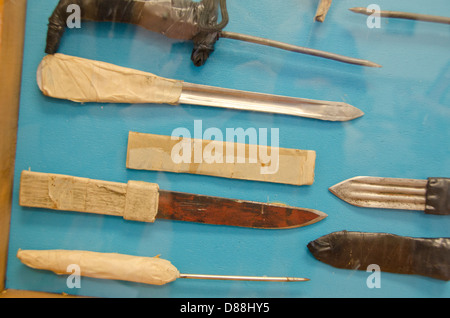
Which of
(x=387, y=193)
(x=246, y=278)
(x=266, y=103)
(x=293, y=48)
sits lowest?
(x=246, y=278)

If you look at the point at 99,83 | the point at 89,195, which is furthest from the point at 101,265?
the point at 99,83

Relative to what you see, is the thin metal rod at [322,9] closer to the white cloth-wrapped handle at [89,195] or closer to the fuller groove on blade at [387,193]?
the fuller groove on blade at [387,193]

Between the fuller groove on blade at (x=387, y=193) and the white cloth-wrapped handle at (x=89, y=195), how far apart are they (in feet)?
3.22

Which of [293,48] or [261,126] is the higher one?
[293,48]

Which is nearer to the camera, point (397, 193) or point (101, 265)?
point (101, 265)

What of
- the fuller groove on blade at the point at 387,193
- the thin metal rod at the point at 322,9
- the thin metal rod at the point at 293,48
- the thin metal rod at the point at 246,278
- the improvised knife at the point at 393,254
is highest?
the thin metal rod at the point at 322,9

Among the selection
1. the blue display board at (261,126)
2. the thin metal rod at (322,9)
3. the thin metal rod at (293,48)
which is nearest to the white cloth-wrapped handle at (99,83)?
the blue display board at (261,126)

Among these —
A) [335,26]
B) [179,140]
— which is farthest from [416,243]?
[179,140]

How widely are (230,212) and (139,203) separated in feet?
1.53

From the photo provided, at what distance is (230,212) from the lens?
6.01 feet

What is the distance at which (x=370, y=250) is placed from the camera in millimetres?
1892

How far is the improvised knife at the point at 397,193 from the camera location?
188cm

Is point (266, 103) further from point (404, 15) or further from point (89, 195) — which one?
point (89, 195)

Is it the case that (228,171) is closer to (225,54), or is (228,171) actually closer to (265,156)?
(265,156)
